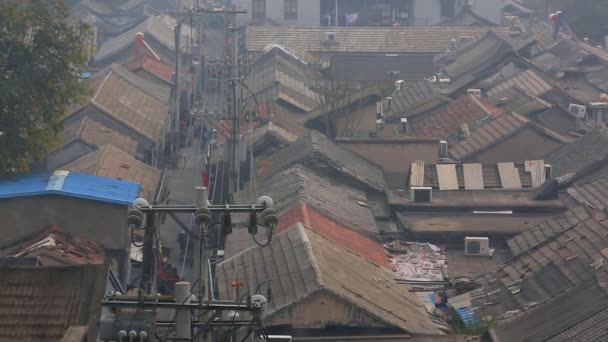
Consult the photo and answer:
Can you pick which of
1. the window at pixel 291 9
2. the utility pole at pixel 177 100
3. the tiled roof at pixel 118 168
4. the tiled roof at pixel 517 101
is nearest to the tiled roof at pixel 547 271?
the tiled roof at pixel 118 168

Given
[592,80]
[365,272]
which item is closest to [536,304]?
[365,272]

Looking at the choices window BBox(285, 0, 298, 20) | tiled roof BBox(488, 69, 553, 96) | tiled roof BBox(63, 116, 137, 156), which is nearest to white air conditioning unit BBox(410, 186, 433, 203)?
tiled roof BBox(63, 116, 137, 156)

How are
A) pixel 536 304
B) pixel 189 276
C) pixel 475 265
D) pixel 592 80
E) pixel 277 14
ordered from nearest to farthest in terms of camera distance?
pixel 536 304 < pixel 475 265 < pixel 189 276 < pixel 592 80 < pixel 277 14

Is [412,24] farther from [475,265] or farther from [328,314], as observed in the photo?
[328,314]

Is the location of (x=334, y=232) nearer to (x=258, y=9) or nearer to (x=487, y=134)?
(x=487, y=134)

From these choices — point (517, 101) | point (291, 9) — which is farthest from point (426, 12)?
point (517, 101)

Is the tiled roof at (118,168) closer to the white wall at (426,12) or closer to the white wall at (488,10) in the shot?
the white wall at (488,10)

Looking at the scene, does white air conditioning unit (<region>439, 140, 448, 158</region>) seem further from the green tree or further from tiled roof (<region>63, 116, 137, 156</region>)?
the green tree
